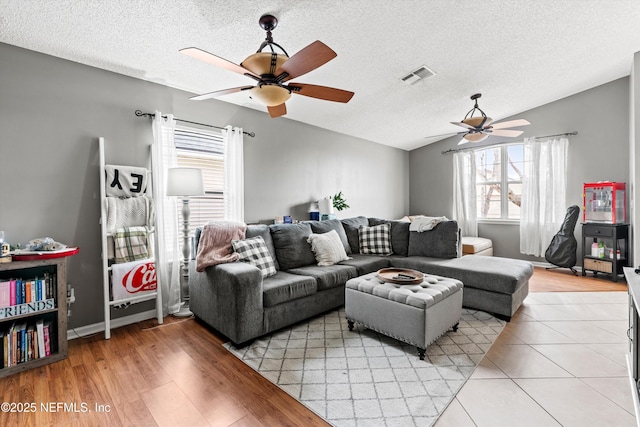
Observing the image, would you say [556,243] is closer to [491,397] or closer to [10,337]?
[491,397]

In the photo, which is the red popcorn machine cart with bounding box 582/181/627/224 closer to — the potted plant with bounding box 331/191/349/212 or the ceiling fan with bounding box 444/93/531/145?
the ceiling fan with bounding box 444/93/531/145

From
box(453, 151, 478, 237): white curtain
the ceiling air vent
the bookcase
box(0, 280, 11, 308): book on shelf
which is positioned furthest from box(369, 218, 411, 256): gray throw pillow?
box(0, 280, 11, 308): book on shelf

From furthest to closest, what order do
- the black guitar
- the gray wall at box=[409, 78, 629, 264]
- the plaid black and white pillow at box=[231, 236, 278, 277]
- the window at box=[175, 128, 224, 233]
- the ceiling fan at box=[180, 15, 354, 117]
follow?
the black guitar → the gray wall at box=[409, 78, 629, 264] → the window at box=[175, 128, 224, 233] → the plaid black and white pillow at box=[231, 236, 278, 277] → the ceiling fan at box=[180, 15, 354, 117]

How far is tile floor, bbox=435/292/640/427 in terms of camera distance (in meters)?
1.59

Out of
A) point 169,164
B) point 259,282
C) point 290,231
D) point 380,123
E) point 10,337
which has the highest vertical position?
point 380,123

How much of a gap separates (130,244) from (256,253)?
3.89 feet

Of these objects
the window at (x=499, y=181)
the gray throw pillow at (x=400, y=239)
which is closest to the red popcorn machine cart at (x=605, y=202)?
the window at (x=499, y=181)

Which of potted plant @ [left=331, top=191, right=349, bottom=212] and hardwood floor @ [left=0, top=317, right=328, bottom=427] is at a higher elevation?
potted plant @ [left=331, top=191, right=349, bottom=212]

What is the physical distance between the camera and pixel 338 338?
255 centimetres

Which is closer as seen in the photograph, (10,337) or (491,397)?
(491,397)

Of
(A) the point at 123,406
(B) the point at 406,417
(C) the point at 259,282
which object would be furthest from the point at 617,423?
(A) the point at 123,406

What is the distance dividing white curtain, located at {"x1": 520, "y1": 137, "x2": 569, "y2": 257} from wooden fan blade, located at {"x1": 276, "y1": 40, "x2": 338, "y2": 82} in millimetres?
5083

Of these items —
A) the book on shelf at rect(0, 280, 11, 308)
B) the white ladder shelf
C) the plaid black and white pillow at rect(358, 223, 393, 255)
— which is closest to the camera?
the book on shelf at rect(0, 280, 11, 308)

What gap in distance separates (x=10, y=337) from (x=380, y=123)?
16.6 feet
